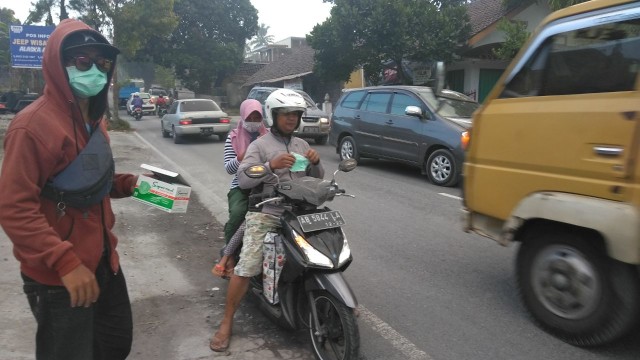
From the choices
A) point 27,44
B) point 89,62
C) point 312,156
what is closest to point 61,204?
point 89,62

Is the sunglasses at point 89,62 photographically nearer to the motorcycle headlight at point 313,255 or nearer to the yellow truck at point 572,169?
the motorcycle headlight at point 313,255

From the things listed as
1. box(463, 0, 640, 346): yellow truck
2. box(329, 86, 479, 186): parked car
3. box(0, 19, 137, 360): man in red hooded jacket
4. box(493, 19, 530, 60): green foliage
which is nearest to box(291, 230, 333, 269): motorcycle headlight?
box(0, 19, 137, 360): man in red hooded jacket

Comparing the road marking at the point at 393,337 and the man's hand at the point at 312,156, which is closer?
the road marking at the point at 393,337

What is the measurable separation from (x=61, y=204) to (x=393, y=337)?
2350 mm

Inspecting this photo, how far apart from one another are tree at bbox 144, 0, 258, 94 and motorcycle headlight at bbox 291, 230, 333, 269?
Answer: 39.5m

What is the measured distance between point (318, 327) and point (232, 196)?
1437mm

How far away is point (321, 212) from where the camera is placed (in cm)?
310

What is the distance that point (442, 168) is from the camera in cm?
888

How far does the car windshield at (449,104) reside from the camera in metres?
9.20

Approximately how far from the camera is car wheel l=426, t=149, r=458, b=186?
28.5 feet

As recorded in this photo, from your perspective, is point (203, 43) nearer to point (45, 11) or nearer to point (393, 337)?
point (45, 11)

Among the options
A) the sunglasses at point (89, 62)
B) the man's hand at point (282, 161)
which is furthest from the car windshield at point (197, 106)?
the sunglasses at point (89, 62)

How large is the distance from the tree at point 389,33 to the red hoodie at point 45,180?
17096 mm

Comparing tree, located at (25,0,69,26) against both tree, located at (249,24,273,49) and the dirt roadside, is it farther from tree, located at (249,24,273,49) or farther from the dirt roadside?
tree, located at (249,24,273,49)
